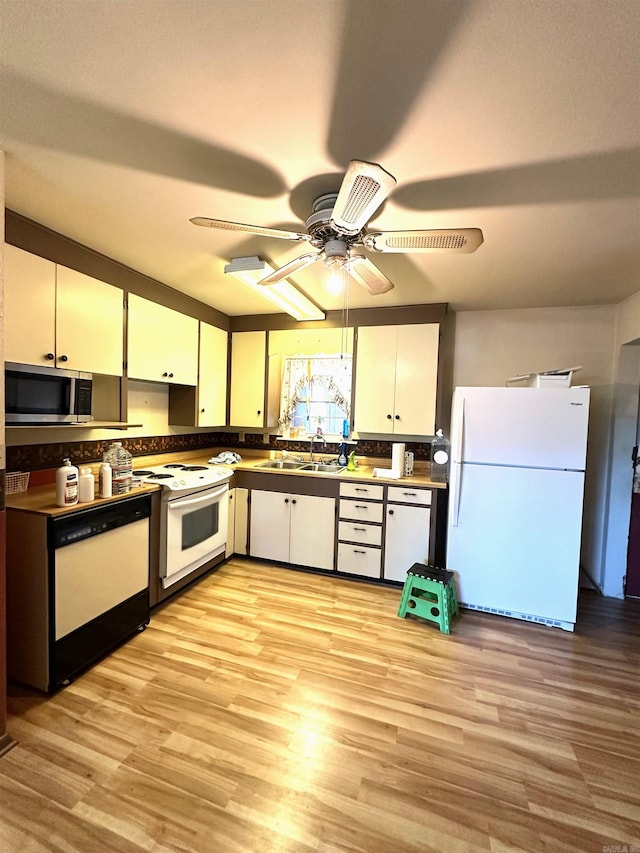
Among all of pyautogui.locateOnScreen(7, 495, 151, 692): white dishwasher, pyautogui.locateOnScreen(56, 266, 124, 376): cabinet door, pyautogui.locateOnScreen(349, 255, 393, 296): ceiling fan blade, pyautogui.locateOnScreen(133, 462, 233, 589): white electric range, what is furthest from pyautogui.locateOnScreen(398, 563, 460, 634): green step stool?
pyautogui.locateOnScreen(56, 266, 124, 376): cabinet door

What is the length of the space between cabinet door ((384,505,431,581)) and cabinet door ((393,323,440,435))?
2.40 feet

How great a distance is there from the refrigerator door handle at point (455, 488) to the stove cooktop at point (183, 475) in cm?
181

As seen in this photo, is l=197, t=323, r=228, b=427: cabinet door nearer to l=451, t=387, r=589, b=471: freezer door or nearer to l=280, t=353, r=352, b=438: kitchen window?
l=280, t=353, r=352, b=438: kitchen window

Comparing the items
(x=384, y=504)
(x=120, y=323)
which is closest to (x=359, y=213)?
(x=120, y=323)

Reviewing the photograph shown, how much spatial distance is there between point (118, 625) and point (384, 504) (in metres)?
1.96

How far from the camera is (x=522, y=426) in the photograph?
8.00ft

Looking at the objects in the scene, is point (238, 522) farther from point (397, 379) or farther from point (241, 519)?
point (397, 379)

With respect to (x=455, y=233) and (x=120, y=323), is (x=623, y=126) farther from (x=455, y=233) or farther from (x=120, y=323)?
(x=120, y=323)

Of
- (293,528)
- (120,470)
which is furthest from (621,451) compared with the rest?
(120,470)

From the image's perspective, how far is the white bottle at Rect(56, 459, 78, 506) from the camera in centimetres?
178

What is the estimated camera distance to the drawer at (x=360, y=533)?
9.45ft

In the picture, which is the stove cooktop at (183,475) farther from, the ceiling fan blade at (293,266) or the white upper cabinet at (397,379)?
the ceiling fan blade at (293,266)

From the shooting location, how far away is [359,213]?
1.31 m

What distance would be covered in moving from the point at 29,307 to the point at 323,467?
2415 mm
